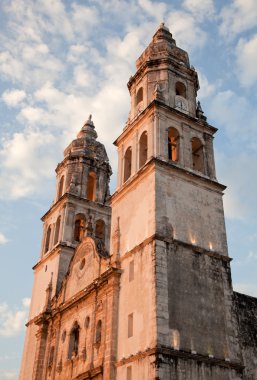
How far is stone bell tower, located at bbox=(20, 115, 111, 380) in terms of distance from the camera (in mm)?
31203

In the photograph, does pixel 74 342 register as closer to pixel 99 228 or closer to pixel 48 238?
pixel 99 228

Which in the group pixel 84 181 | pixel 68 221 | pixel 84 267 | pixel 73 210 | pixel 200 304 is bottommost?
pixel 200 304

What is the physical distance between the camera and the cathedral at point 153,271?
2083 centimetres

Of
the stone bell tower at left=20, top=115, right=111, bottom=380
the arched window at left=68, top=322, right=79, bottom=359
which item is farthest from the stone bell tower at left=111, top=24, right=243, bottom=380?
the stone bell tower at left=20, top=115, right=111, bottom=380

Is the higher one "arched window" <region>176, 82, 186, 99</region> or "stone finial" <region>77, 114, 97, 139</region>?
"stone finial" <region>77, 114, 97, 139</region>

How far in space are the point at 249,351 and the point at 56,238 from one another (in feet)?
51.1

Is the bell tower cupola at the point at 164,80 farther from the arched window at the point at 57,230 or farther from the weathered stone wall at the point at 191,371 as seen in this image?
the weathered stone wall at the point at 191,371

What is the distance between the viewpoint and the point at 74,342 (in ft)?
87.4

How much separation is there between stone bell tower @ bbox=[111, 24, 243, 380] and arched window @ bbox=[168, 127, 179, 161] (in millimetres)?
65

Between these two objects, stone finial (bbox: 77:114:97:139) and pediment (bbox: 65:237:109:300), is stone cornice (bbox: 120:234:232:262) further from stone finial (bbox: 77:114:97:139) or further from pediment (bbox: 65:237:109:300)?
stone finial (bbox: 77:114:97:139)

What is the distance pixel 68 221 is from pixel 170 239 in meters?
12.5

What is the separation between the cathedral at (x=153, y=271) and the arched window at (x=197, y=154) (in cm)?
7

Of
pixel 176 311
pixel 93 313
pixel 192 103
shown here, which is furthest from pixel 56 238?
pixel 176 311

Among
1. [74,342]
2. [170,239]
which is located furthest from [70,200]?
[170,239]
